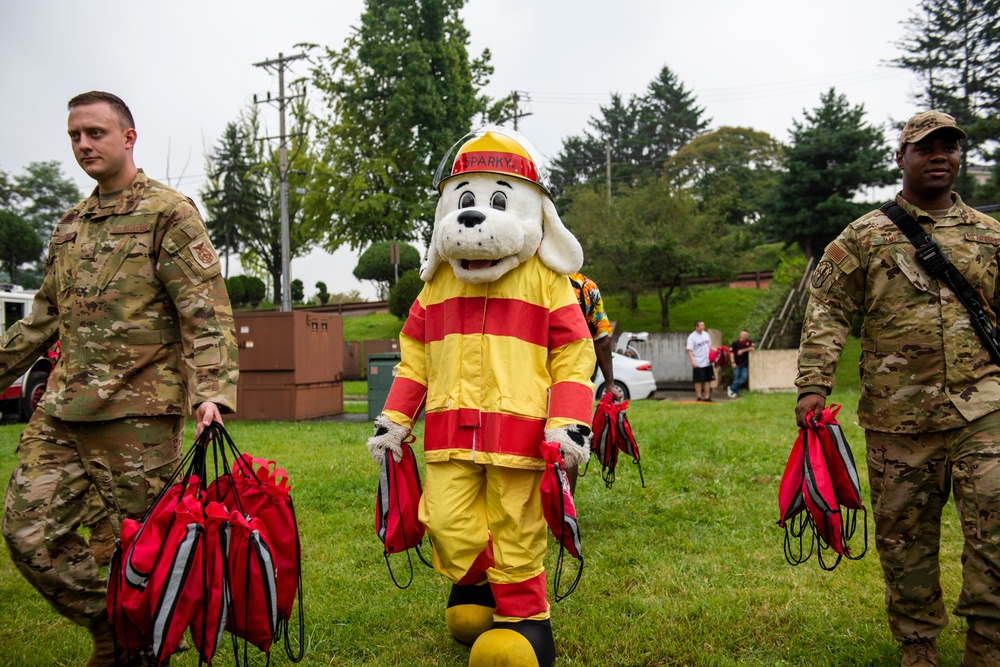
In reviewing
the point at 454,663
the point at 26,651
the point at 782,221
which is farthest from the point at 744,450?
the point at 782,221

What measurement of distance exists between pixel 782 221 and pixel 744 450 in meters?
18.4

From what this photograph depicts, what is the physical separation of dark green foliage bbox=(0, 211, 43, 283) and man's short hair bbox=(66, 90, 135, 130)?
3222cm

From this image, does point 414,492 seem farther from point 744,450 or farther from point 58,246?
point 744,450

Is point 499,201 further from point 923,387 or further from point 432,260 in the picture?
point 923,387

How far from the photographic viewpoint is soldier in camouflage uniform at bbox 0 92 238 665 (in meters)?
3.13

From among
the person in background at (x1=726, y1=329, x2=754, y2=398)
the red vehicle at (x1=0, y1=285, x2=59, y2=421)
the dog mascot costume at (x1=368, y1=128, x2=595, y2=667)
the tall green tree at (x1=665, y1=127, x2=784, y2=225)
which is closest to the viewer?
the dog mascot costume at (x1=368, y1=128, x2=595, y2=667)

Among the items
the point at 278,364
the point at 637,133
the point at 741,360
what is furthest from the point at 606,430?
the point at 637,133

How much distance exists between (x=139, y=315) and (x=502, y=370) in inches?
58.6

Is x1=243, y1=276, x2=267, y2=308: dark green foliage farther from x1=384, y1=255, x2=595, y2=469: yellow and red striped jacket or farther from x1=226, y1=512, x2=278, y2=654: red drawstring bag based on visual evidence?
x1=226, y1=512, x2=278, y2=654: red drawstring bag

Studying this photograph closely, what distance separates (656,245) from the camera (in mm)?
Answer: 24969

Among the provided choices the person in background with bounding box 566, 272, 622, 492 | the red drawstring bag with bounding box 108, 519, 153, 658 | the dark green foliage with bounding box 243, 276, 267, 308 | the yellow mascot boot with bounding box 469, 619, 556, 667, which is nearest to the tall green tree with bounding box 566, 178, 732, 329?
the dark green foliage with bounding box 243, 276, 267, 308

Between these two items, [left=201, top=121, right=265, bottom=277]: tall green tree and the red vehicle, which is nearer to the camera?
the red vehicle

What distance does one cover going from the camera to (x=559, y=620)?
3965 millimetres

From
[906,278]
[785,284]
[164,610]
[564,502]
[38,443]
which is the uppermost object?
[785,284]
